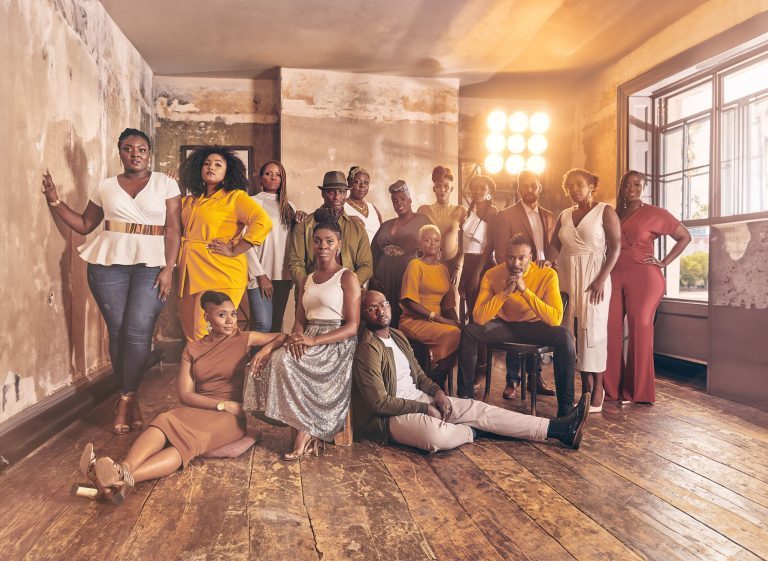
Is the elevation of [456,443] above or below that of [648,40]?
below

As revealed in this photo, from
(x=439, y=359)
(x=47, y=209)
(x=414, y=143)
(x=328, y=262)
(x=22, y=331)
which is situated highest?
(x=414, y=143)

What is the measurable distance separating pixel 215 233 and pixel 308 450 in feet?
5.03

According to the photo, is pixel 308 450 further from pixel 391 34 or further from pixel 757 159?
pixel 757 159

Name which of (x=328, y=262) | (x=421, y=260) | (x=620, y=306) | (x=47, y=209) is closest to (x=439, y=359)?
(x=421, y=260)

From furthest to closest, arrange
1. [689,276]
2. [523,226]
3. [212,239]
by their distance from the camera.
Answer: [689,276] → [523,226] → [212,239]

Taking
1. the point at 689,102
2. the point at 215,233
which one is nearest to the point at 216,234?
the point at 215,233

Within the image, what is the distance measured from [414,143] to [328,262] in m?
3.87

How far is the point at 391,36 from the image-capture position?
5629 mm

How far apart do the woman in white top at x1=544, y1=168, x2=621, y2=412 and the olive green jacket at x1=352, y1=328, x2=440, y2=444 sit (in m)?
1.45

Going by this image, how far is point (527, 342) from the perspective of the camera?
3896 mm

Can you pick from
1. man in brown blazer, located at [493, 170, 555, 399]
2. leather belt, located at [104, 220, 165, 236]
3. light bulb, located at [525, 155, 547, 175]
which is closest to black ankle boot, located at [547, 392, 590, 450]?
man in brown blazer, located at [493, 170, 555, 399]

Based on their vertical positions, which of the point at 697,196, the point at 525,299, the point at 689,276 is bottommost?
the point at 525,299

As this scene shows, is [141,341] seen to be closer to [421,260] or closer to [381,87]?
[421,260]

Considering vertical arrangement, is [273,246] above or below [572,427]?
above
